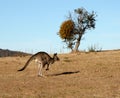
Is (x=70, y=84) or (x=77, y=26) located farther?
(x=77, y=26)

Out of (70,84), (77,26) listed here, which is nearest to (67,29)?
(77,26)

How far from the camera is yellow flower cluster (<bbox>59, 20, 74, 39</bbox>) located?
61.1 meters

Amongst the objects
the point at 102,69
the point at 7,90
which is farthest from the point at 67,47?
the point at 7,90

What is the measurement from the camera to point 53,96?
1758cm

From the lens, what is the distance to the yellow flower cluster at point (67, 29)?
61062 mm

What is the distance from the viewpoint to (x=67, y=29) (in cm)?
6100

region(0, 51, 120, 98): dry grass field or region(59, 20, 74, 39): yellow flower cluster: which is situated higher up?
region(59, 20, 74, 39): yellow flower cluster

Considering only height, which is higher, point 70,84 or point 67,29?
point 67,29

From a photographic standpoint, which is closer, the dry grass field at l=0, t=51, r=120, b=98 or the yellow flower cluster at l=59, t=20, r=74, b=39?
the dry grass field at l=0, t=51, r=120, b=98

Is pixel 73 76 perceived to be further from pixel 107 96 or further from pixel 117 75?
pixel 107 96

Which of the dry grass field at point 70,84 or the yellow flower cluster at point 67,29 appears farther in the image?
the yellow flower cluster at point 67,29

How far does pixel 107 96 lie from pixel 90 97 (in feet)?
2.52

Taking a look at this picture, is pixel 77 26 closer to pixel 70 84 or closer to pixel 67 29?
pixel 67 29

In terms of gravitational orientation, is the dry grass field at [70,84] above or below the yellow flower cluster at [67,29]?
below
